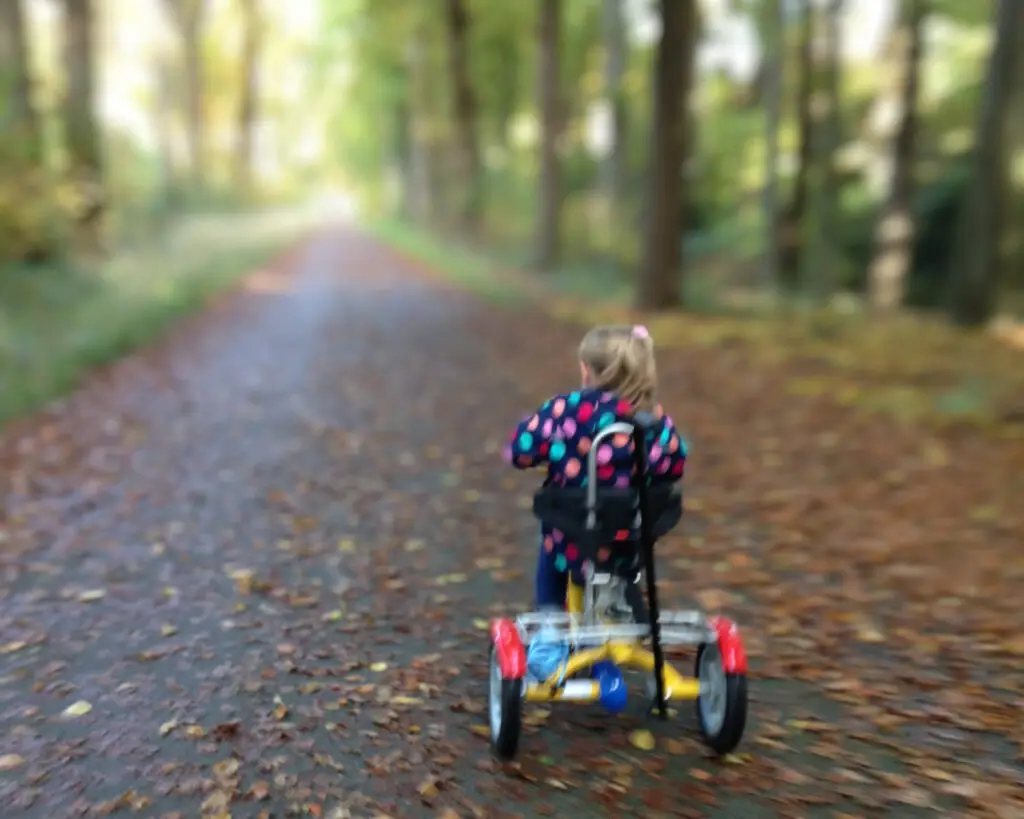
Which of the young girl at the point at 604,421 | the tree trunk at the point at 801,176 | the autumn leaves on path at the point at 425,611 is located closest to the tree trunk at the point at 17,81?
the autumn leaves on path at the point at 425,611

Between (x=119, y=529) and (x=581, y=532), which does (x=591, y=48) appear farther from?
(x=581, y=532)

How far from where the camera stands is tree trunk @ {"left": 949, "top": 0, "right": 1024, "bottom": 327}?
12.0 m

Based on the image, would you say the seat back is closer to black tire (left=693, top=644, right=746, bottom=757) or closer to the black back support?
the black back support

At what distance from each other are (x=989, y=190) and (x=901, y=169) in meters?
6.10

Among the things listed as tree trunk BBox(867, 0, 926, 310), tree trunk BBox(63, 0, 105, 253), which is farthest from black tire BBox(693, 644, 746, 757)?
tree trunk BBox(63, 0, 105, 253)

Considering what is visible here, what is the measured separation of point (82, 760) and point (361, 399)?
7328mm

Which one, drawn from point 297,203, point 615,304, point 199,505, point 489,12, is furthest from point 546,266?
point 297,203

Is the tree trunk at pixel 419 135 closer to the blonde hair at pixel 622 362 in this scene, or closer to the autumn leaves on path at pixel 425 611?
the autumn leaves on path at pixel 425 611

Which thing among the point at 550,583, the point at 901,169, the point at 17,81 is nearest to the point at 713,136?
the point at 901,169

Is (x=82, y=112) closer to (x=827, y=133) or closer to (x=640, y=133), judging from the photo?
(x=827, y=133)

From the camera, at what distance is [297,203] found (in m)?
80.5

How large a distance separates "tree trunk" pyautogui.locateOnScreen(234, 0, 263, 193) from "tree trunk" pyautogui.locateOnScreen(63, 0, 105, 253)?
76.3 ft

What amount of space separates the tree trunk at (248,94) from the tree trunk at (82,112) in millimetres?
23258

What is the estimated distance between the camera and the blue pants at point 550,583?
158 inches
